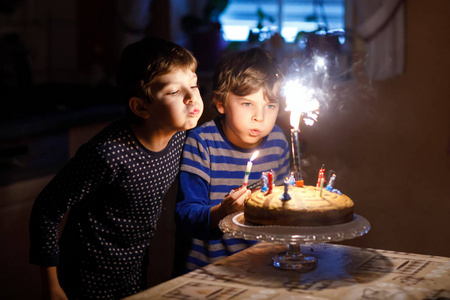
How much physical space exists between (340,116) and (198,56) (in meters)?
1.16

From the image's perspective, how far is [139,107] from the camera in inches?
56.7

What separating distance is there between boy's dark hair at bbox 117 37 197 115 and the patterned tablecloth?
46 cm

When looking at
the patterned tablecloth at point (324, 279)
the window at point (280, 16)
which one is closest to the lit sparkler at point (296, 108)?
the patterned tablecloth at point (324, 279)

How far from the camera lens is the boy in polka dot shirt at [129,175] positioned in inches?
55.5

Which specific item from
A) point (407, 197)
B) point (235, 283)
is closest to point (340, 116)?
point (407, 197)

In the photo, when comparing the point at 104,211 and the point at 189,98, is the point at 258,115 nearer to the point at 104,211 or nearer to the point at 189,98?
the point at 189,98

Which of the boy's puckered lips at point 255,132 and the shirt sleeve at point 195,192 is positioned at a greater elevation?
the boy's puckered lips at point 255,132

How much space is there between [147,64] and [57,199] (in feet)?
1.25

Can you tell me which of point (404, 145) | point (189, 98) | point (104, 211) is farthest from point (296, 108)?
point (404, 145)

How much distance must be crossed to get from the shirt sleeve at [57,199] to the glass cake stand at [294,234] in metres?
0.32

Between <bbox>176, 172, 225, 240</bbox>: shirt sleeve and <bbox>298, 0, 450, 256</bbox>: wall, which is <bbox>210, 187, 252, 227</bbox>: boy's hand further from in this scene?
<bbox>298, 0, 450, 256</bbox>: wall

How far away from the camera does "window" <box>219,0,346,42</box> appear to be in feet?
9.86

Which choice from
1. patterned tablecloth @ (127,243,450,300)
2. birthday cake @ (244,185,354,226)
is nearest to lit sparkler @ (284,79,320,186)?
birthday cake @ (244,185,354,226)

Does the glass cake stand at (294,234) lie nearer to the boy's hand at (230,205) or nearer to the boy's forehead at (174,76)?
the boy's hand at (230,205)
